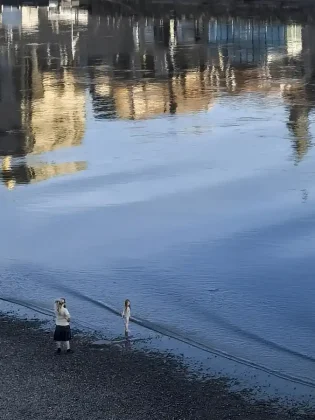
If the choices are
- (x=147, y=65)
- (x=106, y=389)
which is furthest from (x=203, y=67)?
(x=106, y=389)

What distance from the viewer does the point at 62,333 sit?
22.5 m

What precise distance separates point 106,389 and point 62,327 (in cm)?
235

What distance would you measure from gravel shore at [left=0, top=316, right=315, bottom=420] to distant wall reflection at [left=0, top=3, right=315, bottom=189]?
1993cm

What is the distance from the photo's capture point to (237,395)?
20.7 metres

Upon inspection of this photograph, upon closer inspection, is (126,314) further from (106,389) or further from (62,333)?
(106,389)

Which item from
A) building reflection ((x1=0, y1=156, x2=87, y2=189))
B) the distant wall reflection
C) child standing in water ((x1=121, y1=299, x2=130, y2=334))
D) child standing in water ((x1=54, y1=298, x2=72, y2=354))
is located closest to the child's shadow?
child standing in water ((x1=121, y1=299, x2=130, y2=334))

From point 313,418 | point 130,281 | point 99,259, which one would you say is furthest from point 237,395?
point 99,259

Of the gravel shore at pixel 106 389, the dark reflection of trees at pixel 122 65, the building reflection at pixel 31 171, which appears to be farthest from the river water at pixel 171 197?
the gravel shore at pixel 106 389

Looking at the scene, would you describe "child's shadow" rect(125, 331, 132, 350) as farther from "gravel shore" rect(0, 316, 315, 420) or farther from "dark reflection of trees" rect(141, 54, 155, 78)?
"dark reflection of trees" rect(141, 54, 155, 78)

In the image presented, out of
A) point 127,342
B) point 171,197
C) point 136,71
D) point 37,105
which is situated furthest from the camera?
point 136,71

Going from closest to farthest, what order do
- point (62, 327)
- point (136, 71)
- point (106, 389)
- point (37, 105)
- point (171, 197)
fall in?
point (106, 389) < point (62, 327) < point (171, 197) < point (37, 105) < point (136, 71)

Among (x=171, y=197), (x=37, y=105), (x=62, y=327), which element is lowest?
(x=171, y=197)

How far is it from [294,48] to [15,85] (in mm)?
26945

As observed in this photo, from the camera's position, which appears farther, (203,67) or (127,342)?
(203,67)
